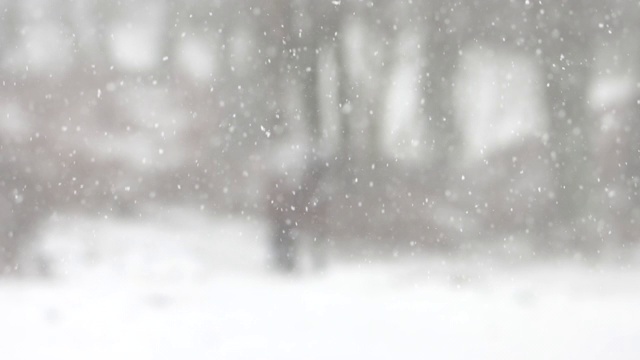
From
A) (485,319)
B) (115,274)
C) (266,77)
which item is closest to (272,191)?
(266,77)

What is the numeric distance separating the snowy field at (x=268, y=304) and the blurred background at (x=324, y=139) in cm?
1

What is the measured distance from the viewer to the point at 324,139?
1.88 metres

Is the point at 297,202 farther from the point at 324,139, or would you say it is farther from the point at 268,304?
the point at 268,304

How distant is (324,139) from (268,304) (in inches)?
17.8

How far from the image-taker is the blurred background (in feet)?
5.98

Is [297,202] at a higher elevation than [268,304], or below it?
higher

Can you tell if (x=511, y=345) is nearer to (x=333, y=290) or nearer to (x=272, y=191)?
(x=333, y=290)

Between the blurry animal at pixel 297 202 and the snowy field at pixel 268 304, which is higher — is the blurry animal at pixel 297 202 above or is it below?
above

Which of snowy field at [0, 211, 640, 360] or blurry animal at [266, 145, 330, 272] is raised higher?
blurry animal at [266, 145, 330, 272]

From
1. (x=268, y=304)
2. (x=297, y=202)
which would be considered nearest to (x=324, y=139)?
(x=297, y=202)

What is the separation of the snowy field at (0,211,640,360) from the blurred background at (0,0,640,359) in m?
0.01

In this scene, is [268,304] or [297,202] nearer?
[268,304]

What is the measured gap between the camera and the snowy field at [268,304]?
1.48 meters

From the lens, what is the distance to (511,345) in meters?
1.52
